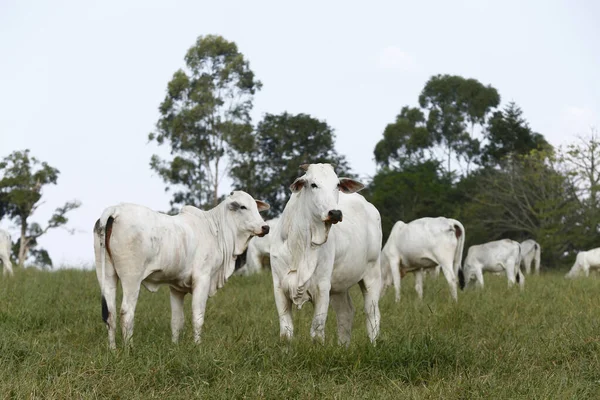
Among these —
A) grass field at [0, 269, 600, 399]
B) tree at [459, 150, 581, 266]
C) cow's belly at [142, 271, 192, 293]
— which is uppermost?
tree at [459, 150, 581, 266]

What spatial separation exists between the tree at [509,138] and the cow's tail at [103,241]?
41.5m

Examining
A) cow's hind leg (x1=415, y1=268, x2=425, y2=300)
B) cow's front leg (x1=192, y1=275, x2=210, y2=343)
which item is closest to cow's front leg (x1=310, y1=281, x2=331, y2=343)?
cow's front leg (x1=192, y1=275, x2=210, y2=343)

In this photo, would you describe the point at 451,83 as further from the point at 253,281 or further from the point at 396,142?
the point at 253,281

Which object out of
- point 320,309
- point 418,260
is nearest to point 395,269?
point 418,260

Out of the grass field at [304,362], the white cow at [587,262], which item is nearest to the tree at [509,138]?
the white cow at [587,262]

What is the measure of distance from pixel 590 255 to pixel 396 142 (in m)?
28.1

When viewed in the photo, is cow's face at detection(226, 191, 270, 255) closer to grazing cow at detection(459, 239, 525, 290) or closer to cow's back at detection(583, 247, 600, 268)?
grazing cow at detection(459, 239, 525, 290)

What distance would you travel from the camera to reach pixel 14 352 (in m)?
6.64

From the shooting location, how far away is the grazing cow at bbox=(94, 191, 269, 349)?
24.3ft

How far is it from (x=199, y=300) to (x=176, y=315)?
16.3 inches

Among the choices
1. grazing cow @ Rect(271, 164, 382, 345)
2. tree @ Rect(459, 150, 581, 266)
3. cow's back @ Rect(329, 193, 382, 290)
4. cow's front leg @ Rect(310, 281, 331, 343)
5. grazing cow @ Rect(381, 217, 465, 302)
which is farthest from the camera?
tree @ Rect(459, 150, 581, 266)

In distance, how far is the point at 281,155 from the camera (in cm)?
4103

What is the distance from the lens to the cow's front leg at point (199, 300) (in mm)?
7996

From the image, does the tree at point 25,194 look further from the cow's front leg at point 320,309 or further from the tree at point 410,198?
the cow's front leg at point 320,309
